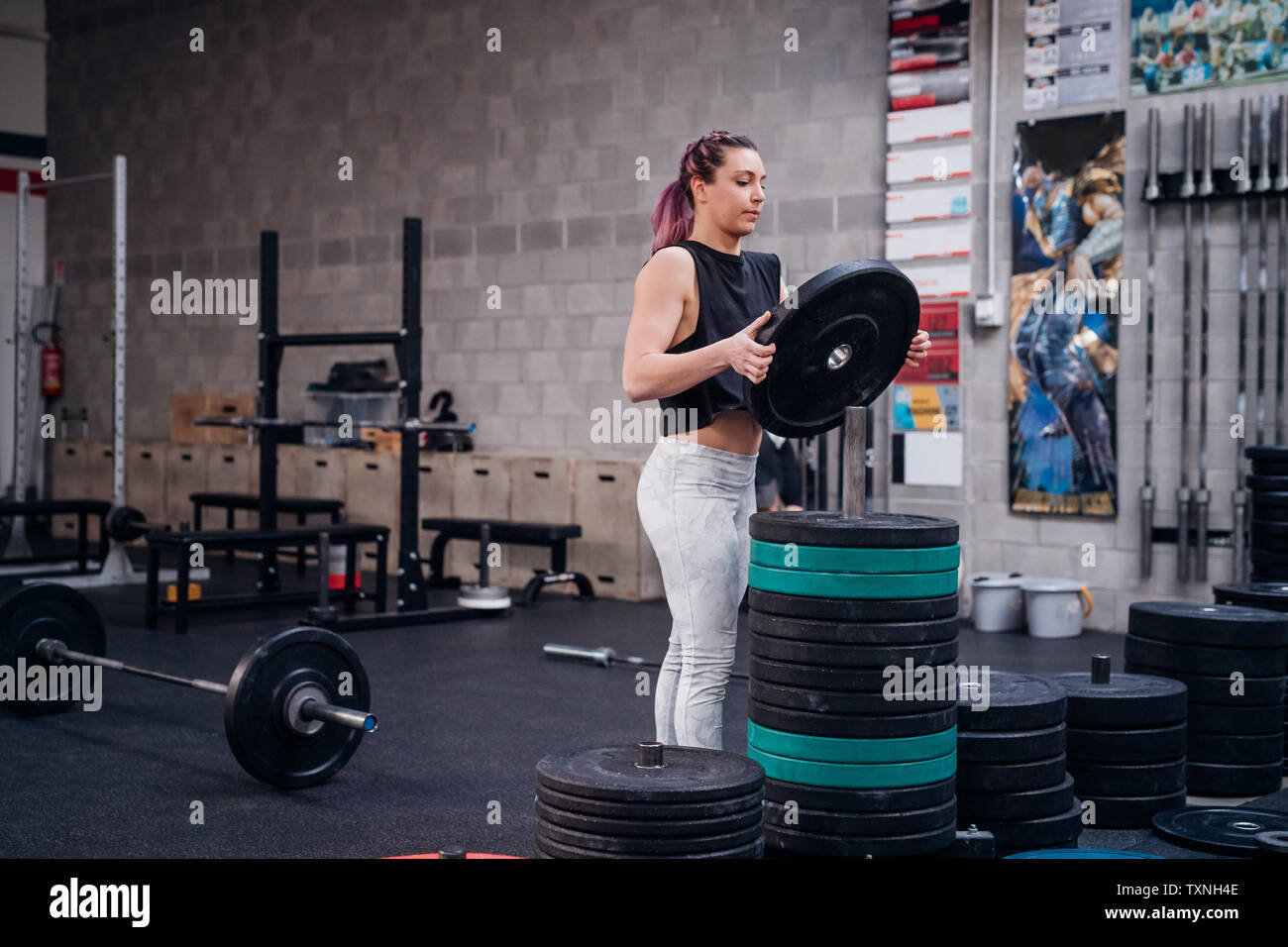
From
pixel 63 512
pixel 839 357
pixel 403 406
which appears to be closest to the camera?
pixel 839 357

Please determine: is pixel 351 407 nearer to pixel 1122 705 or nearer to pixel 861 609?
pixel 1122 705

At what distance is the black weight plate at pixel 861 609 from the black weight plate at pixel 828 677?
2.4 inches

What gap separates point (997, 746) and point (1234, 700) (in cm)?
100

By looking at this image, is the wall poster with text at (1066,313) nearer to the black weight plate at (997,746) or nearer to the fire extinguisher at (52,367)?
the black weight plate at (997,746)

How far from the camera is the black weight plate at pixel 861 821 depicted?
2240 millimetres

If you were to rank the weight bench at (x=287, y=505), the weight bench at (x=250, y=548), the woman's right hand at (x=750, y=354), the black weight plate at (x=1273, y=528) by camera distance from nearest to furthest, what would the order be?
the woman's right hand at (x=750, y=354), the black weight plate at (x=1273, y=528), the weight bench at (x=250, y=548), the weight bench at (x=287, y=505)

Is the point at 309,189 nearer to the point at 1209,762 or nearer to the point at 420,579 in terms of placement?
the point at 420,579

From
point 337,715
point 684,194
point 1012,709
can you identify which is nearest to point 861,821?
point 1012,709

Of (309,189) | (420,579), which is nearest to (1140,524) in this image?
(420,579)

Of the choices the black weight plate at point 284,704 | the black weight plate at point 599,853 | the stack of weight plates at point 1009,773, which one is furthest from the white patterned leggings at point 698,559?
the black weight plate at point 284,704

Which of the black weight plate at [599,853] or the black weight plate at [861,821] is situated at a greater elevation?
the black weight plate at [599,853]

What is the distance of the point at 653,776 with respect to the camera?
199cm

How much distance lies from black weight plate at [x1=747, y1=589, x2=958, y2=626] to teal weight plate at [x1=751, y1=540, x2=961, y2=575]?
50 mm

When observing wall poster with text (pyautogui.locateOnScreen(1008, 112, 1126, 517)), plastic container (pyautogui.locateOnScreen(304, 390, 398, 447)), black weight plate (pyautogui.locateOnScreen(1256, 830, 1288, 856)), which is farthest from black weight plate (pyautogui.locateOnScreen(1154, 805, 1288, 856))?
plastic container (pyautogui.locateOnScreen(304, 390, 398, 447))
